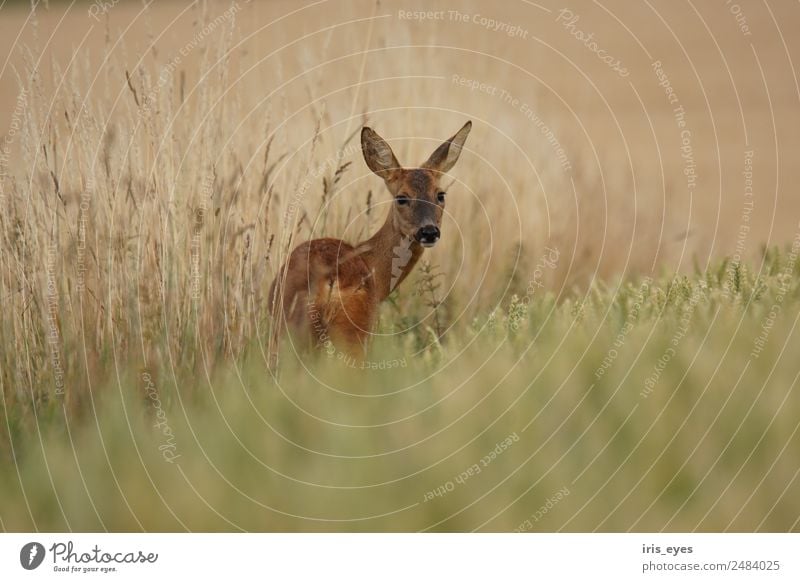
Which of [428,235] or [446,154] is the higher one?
[446,154]

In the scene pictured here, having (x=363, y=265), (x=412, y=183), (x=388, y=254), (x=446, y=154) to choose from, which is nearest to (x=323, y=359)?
(x=363, y=265)

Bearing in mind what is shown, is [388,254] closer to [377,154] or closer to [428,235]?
[428,235]

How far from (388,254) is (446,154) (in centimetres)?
67

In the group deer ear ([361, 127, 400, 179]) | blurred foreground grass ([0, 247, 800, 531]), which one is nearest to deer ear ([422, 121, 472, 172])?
deer ear ([361, 127, 400, 179])

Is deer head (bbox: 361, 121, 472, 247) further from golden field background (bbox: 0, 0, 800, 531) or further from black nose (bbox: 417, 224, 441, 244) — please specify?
golden field background (bbox: 0, 0, 800, 531)

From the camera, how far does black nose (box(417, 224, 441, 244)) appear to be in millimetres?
5462

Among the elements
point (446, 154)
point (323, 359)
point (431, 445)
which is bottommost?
point (431, 445)

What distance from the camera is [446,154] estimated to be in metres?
5.79

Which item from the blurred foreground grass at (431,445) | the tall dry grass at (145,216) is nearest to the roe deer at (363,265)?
the tall dry grass at (145,216)

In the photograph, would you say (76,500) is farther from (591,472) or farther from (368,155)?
(368,155)
